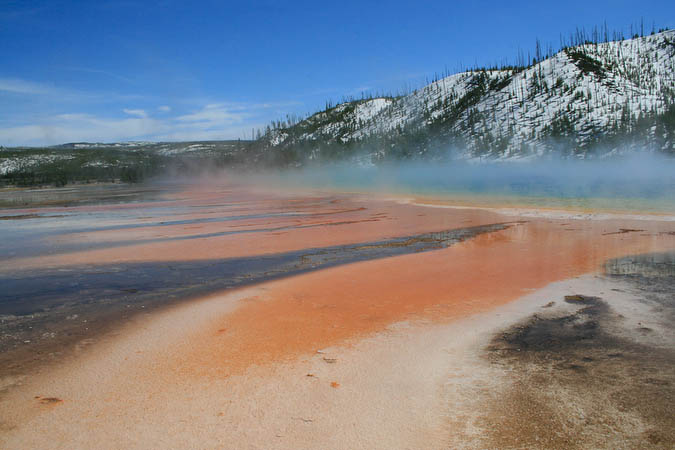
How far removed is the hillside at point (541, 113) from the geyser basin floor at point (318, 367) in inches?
3392

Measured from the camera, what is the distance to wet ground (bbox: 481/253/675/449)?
119 inches

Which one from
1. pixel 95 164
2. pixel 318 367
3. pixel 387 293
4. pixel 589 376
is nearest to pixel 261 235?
pixel 387 293

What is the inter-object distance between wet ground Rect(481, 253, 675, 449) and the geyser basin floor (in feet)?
0.16

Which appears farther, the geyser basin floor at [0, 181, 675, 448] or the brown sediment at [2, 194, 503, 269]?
the brown sediment at [2, 194, 503, 269]

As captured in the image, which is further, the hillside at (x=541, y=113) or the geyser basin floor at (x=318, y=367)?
the hillside at (x=541, y=113)

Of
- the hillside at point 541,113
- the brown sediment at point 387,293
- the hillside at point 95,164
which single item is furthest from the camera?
the hillside at point 541,113

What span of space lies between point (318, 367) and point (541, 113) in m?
110

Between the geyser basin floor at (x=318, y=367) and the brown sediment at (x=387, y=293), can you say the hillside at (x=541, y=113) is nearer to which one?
the brown sediment at (x=387, y=293)

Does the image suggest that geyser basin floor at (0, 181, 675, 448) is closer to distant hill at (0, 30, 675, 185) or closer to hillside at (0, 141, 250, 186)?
distant hill at (0, 30, 675, 185)

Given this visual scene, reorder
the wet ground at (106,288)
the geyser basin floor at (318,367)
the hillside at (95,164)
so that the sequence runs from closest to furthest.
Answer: the geyser basin floor at (318,367), the wet ground at (106,288), the hillside at (95,164)

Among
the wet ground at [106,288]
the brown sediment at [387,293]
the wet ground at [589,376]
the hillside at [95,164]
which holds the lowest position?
the wet ground at [589,376]

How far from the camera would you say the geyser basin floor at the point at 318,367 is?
3193mm

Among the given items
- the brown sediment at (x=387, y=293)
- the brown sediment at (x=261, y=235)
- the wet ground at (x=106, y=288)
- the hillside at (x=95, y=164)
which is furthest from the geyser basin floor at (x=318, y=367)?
the hillside at (x=95, y=164)

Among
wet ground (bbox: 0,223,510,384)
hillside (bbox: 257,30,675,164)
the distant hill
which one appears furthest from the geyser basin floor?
hillside (bbox: 257,30,675,164)
